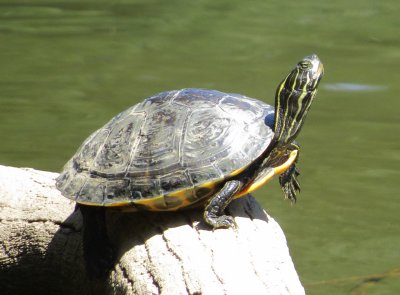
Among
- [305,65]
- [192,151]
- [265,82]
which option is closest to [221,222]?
[192,151]

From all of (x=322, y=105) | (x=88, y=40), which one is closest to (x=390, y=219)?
(x=322, y=105)

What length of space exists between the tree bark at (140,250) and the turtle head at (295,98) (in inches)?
13.2

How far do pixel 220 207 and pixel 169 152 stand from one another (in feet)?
0.95

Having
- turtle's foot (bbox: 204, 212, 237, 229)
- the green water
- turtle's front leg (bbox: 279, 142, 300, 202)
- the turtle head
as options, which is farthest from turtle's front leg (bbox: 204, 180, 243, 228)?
the green water

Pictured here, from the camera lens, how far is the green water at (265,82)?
18.8ft

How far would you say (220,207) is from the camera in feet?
10.7

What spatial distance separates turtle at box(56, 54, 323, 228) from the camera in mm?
3314

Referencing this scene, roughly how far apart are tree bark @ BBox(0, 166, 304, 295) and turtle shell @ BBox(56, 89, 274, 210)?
0.16 meters

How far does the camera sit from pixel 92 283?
367cm

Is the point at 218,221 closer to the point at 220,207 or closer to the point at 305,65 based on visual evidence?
the point at 220,207

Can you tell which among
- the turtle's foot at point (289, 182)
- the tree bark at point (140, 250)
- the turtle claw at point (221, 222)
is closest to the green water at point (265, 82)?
the turtle's foot at point (289, 182)

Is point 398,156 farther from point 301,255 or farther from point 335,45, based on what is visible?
point 335,45

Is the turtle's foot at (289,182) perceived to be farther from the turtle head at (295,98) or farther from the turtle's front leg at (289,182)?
the turtle head at (295,98)

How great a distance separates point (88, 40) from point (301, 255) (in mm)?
6015
